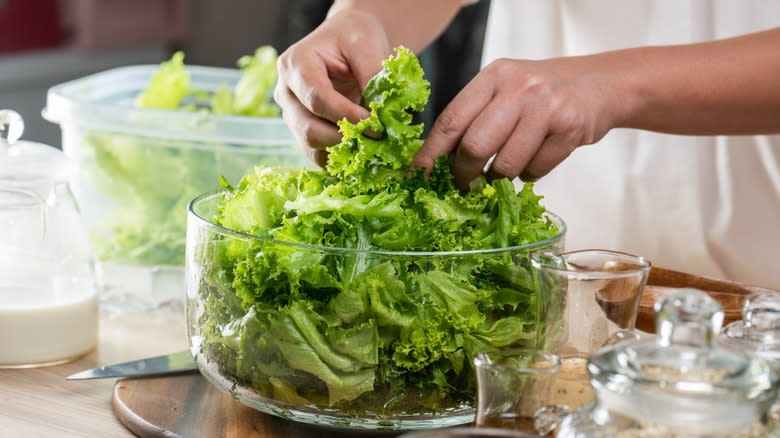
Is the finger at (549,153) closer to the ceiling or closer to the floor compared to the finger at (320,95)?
closer to the floor

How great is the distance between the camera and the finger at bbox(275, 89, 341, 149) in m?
1.19

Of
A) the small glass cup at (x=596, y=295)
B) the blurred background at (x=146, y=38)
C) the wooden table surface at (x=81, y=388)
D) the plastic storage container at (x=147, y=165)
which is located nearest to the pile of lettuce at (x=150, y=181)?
the plastic storage container at (x=147, y=165)

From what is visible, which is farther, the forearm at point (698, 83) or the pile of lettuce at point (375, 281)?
the forearm at point (698, 83)

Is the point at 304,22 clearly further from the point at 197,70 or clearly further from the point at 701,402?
the point at 701,402

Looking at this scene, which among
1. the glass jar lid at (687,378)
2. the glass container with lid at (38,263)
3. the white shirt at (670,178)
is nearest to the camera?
the glass jar lid at (687,378)

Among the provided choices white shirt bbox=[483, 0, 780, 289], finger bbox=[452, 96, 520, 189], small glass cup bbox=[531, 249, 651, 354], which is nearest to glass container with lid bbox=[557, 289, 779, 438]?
small glass cup bbox=[531, 249, 651, 354]

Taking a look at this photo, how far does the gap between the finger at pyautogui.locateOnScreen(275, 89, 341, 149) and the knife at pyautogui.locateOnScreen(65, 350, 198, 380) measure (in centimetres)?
30

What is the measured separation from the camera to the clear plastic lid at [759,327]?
2.93 feet

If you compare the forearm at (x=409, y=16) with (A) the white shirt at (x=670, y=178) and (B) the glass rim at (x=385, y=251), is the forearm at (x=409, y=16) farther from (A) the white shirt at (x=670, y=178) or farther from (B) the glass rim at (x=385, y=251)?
(B) the glass rim at (x=385, y=251)

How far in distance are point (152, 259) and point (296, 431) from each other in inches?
24.9

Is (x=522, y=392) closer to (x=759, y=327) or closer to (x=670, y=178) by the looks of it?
(x=759, y=327)

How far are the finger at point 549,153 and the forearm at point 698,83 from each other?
97 mm

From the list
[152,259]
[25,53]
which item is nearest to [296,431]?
[152,259]

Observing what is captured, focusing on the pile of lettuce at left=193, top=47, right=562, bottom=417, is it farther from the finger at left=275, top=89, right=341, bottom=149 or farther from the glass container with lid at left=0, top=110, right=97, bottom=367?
the glass container with lid at left=0, top=110, right=97, bottom=367
